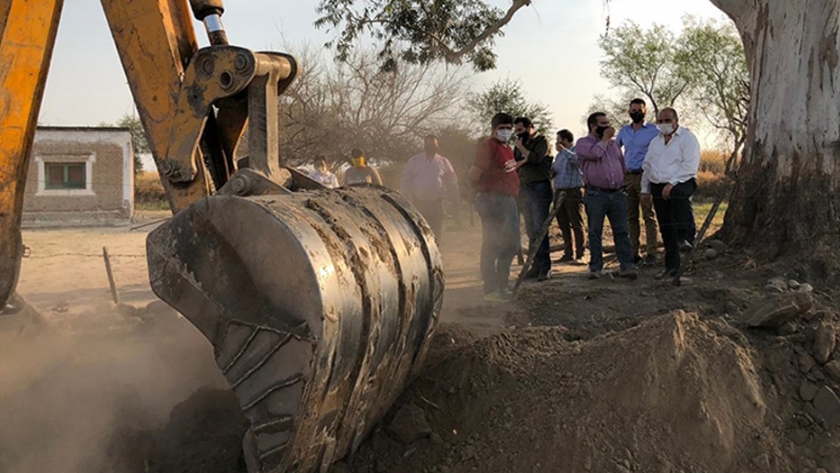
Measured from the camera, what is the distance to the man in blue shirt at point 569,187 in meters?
9.12

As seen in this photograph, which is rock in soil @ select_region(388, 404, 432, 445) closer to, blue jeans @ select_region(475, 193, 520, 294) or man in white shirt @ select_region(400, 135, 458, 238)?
blue jeans @ select_region(475, 193, 520, 294)

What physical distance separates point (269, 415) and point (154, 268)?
74cm

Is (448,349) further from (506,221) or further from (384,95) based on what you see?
(384,95)

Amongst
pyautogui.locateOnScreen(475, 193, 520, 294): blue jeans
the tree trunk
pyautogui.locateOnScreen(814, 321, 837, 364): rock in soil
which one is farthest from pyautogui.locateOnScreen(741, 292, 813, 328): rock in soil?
the tree trunk

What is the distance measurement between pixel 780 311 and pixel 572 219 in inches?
222

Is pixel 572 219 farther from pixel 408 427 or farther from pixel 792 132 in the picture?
pixel 408 427

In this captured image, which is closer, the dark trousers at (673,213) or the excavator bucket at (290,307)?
the excavator bucket at (290,307)

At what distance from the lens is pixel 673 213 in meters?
7.10

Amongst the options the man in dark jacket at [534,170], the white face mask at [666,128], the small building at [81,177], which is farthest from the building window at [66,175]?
the white face mask at [666,128]

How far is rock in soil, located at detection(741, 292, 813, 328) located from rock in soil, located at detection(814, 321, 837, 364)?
0.67ft

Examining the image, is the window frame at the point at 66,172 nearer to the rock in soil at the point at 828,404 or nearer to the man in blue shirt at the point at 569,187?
the man in blue shirt at the point at 569,187

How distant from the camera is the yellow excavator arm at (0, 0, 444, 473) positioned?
2428 millimetres

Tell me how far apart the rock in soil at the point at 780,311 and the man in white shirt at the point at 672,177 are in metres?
3.09

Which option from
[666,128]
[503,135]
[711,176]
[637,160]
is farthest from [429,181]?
[711,176]
